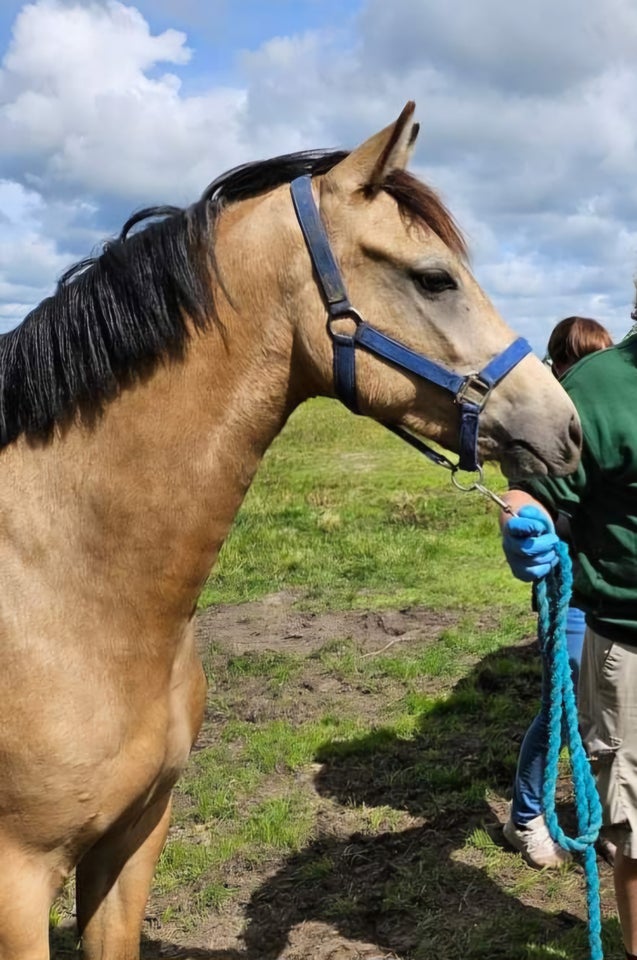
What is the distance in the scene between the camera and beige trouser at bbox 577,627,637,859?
8.09 feet

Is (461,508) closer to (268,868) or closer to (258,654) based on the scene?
(258,654)

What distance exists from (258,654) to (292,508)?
491 centimetres

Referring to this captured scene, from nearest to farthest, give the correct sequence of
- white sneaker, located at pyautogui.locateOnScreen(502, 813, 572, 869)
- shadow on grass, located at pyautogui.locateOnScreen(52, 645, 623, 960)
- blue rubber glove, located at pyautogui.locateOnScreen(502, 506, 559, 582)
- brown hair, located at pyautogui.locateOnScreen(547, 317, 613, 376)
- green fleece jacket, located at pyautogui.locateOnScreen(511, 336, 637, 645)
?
blue rubber glove, located at pyautogui.locateOnScreen(502, 506, 559, 582), green fleece jacket, located at pyautogui.locateOnScreen(511, 336, 637, 645), shadow on grass, located at pyautogui.locateOnScreen(52, 645, 623, 960), white sneaker, located at pyautogui.locateOnScreen(502, 813, 572, 869), brown hair, located at pyautogui.locateOnScreen(547, 317, 613, 376)

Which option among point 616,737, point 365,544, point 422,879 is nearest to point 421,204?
point 616,737

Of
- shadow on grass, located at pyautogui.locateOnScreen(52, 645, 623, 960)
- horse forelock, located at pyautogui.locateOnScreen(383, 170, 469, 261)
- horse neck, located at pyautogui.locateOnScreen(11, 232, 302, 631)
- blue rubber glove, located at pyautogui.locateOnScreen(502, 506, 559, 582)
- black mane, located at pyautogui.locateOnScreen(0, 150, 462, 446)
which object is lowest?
shadow on grass, located at pyautogui.locateOnScreen(52, 645, 623, 960)

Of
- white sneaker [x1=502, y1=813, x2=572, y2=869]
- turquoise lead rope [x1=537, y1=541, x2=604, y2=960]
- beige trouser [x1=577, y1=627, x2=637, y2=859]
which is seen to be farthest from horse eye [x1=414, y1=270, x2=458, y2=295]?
white sneaker [x1=502, y1=813, x2=572, y2=869]

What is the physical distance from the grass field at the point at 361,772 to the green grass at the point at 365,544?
40mm

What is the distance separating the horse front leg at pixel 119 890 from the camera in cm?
242

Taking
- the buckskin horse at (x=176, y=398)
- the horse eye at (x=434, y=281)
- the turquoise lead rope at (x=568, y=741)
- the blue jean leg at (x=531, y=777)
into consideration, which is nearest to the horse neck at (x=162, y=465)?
the buckskin horse at (x=176, y=398)

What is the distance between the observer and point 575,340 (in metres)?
3.98

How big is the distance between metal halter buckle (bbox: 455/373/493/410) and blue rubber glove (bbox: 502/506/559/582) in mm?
387

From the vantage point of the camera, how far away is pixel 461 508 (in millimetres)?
11070

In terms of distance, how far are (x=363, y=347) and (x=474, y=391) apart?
0.28 metres

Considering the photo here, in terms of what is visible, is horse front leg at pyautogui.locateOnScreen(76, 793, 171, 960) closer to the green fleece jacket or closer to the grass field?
the grass field
